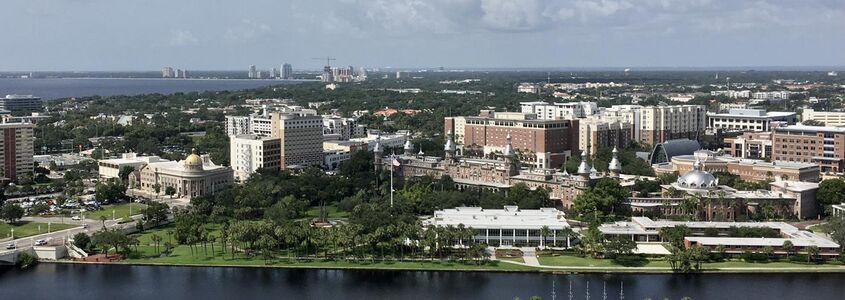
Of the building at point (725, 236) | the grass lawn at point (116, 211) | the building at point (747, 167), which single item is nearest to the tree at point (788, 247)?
the building at point (725, 236)

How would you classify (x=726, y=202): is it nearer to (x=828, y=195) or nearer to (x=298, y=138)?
(x=828, y=195)

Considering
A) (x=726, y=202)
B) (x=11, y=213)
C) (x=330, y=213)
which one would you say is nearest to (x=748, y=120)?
(x=726, y=202)

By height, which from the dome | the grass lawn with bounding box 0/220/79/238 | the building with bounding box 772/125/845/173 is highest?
the building with bounding box 772/125/845/173

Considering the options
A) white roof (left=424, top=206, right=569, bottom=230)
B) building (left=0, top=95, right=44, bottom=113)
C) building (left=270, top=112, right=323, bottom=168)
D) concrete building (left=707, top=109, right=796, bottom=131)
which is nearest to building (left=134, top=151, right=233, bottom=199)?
building (left=270, top=112, right=323, bottom=168)

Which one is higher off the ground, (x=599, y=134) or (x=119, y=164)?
(x=599, y=134)

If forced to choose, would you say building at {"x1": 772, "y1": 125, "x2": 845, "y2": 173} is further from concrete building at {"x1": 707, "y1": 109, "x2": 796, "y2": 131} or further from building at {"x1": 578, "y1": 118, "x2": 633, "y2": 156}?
concrete building at {"x1": 707, "y1": 109, "x2": 796, "y2": 131}

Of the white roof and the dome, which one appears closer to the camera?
the white roof

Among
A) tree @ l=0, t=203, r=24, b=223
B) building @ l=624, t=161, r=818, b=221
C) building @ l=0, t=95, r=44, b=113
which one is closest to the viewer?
tree @ l=0, t=203, r=24, b=223

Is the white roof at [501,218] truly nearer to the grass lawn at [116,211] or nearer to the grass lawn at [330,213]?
the grass lawn at [330,213]
